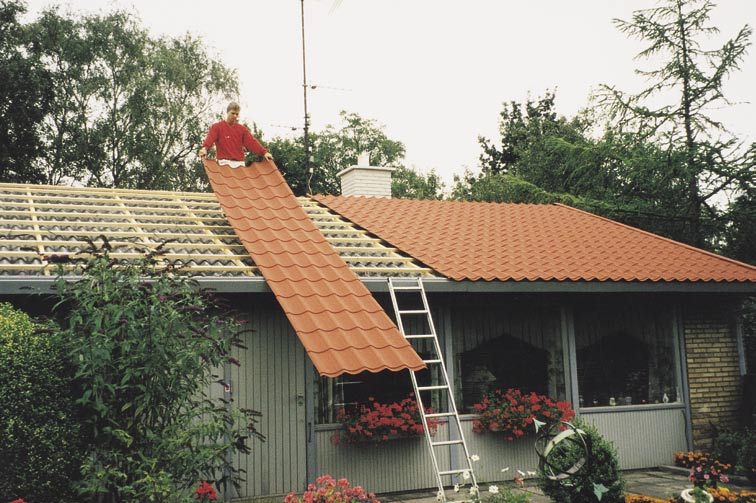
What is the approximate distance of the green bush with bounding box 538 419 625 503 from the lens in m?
7.15

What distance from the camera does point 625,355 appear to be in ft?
36.5

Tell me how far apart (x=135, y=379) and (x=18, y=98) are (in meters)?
24.2

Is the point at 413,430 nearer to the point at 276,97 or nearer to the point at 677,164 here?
the point at 677,164

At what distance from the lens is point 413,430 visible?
921 centimetres

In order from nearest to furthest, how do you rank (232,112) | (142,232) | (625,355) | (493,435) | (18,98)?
(142,232), (493,435), (232,112), (625,355), (18,98)

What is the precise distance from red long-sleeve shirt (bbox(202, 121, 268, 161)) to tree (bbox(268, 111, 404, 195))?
76.1 ft

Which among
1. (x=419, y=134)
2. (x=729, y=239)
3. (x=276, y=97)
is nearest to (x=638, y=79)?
(x=729, y=239)

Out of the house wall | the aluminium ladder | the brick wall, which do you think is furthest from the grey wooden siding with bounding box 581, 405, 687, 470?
the aluminium ladder

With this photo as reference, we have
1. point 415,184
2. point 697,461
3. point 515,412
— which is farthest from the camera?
point 415,184

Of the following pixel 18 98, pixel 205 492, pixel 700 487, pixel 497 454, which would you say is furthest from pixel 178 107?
pixel 700 487

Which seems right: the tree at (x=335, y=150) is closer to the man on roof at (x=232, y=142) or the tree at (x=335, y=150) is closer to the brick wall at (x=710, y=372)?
the man on roof at (x=232, y=142)

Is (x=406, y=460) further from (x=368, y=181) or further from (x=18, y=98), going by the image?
(x=18, y=98)

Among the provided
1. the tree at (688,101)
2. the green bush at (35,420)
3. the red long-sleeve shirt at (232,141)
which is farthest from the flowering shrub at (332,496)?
the tree at (688,101)

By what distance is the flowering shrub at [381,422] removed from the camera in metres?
9.01
